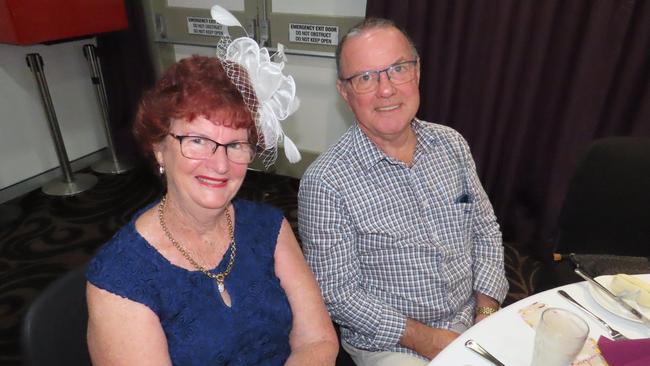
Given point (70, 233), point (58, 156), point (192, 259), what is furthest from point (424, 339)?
point (58, 156)

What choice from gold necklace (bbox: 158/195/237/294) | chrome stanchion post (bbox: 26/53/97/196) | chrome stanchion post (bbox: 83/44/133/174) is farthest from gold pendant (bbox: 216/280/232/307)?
chrome stanchion post (bbox: 83/44/133/174)

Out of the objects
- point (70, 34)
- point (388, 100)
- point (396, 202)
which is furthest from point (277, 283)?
point (70, 34)

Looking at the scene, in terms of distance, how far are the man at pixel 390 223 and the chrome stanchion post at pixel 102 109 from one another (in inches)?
111

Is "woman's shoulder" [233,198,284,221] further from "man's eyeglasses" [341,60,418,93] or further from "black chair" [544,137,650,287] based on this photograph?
"black chair" [544,137,650,287]

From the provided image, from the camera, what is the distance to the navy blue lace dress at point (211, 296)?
1006 millimetres

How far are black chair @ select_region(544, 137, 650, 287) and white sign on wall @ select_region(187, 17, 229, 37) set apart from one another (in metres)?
2.80

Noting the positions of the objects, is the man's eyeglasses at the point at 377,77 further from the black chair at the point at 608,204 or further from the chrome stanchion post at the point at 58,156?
the chrome stanchion post at the point at 58,156

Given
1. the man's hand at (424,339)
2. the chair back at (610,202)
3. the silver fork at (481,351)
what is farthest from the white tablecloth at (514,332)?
the chair back at (610,202)

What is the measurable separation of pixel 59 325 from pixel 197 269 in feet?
1.04

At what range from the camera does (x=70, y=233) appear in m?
2.99

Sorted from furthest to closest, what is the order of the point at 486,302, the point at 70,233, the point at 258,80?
the point at 70,233
the point at 486,302
the point at 258,80

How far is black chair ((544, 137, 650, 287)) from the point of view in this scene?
1.57 metres

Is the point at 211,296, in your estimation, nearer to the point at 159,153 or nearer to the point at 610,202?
the point at 159,153

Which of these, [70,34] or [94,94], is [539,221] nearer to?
[70,34]
